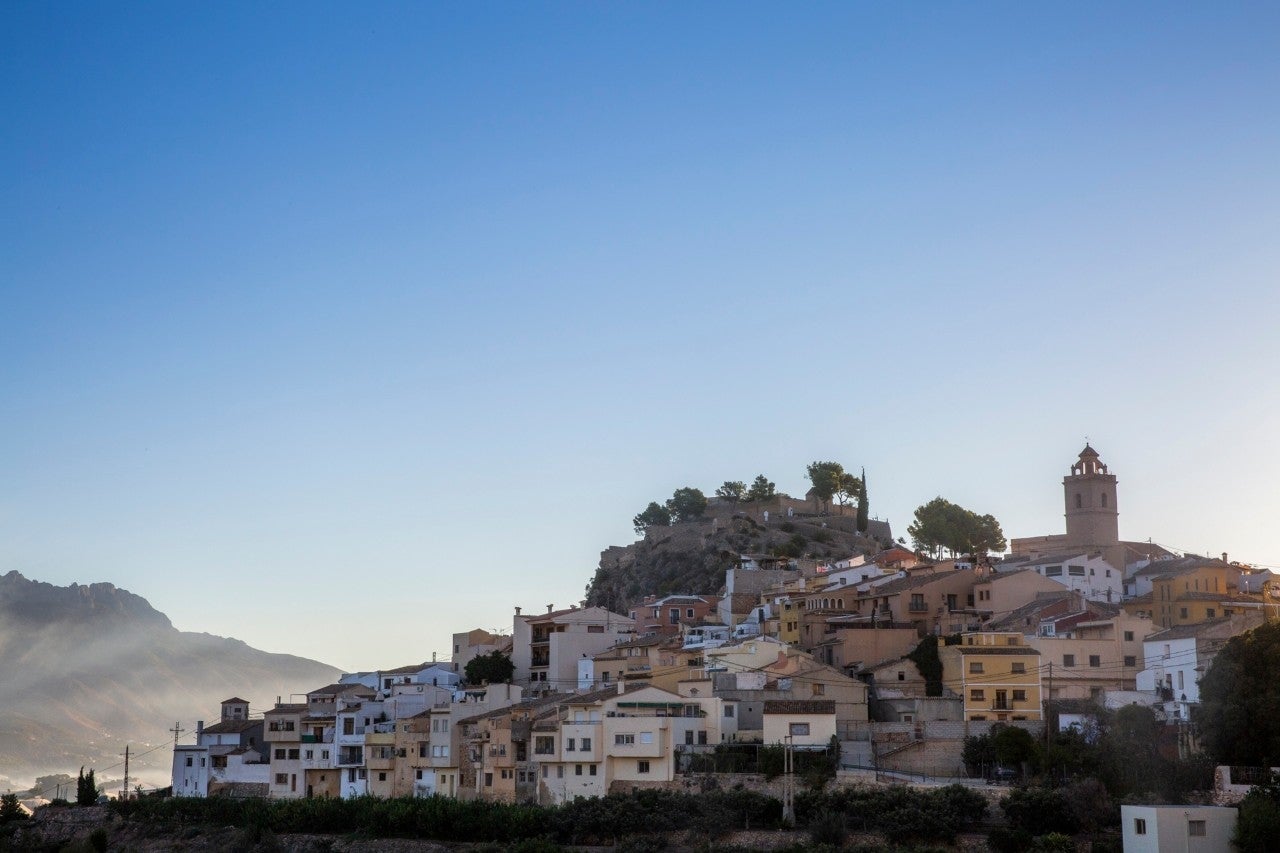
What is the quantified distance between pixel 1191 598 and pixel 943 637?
37.9ft

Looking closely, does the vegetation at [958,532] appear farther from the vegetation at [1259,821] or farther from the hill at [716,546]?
the vegetation at [1259,821]

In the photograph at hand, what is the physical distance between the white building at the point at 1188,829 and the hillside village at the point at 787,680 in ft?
21.5

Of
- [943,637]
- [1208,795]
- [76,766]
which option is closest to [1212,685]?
[1208,795]

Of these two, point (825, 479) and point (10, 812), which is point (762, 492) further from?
point (10, 812)

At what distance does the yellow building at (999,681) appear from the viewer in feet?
A: 158

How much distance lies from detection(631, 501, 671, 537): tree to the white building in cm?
7295

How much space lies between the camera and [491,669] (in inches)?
2675

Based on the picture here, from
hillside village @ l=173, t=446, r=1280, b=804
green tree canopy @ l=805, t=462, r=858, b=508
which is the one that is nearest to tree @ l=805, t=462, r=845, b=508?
green tree canopy @ l=805, t=462, r=858, b=508

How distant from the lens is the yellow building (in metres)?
48.2

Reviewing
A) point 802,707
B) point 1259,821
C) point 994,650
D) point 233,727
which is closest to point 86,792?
point 233,727

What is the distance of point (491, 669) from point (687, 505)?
A: 4216 cm

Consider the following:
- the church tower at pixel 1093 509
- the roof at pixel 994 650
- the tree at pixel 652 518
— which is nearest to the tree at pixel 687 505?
the tree at pixel 652 518

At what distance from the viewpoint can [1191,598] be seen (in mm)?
57375

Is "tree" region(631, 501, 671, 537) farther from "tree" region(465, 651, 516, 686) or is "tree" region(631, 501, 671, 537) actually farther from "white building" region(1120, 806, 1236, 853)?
"white building" region(1120, 806, 1236, 853)
